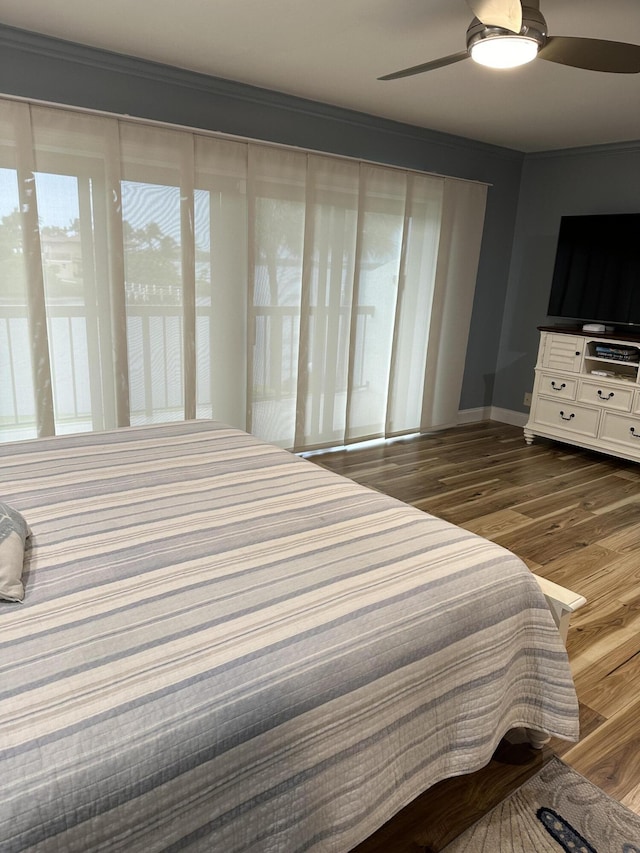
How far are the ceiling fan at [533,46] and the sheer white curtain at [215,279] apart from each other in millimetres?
1803

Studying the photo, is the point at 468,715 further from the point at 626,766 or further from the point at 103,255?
the point at 103,255

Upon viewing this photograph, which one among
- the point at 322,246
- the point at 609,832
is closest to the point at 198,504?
the point at 609,832

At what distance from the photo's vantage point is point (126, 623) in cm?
114

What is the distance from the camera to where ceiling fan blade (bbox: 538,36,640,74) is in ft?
6.37

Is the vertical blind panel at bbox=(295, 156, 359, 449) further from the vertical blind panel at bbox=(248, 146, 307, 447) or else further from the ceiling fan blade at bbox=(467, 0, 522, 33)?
the ceiling fan blade at bbox=(467, 0, 522, 33)

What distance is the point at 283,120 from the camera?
370cm

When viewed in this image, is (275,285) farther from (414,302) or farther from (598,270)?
(598,270)

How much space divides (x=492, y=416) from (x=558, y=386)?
1.10 m

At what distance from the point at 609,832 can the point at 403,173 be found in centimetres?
393

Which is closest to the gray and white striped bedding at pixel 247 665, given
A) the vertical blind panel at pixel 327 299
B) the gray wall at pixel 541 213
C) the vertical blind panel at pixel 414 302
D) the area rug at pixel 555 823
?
the area rug at pixel 555 823

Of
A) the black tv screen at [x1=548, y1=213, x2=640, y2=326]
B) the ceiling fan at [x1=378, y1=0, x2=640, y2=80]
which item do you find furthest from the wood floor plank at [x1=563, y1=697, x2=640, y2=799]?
the black tv screen at [x1=548, y1=213, x2=640, y2=326]

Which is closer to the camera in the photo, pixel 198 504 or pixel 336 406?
pixel 198 504

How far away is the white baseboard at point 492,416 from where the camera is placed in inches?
214

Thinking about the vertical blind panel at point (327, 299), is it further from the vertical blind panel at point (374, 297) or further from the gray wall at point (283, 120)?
the gray wall at point (283, 120)
